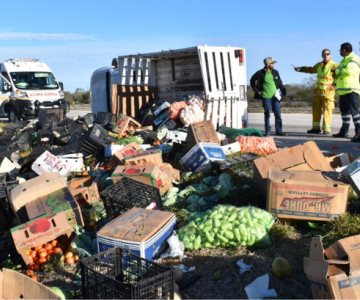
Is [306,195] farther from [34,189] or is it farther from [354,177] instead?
[34,189]

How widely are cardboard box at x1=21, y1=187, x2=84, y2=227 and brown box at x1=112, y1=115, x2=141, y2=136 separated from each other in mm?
4559

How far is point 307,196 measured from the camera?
4.96m

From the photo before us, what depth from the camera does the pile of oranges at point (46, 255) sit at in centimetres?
501

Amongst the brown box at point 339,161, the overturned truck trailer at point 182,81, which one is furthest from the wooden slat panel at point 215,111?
the brown box at point 339,161

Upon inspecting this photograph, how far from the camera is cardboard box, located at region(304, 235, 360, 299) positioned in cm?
343

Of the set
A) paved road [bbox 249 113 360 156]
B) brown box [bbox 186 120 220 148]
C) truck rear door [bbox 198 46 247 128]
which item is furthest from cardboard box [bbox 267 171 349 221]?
truck rear door [bbox 198 46 247 128]

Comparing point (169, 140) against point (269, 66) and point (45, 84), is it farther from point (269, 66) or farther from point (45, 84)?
point (45, 84)

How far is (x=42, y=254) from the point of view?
5.13 m

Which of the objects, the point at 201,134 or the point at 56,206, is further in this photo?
the point at 201,134

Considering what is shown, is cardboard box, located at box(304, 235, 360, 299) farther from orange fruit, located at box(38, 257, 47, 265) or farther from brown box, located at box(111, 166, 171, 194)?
brown box, located at box(111, 166, 171, 194)

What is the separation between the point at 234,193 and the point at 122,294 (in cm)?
283

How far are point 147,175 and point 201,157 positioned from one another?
146 cm

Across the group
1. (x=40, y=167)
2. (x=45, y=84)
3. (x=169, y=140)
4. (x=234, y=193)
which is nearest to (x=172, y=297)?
(x=234, y=193)

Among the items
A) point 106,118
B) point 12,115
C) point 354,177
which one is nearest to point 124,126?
point 106,118
